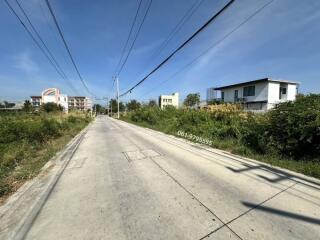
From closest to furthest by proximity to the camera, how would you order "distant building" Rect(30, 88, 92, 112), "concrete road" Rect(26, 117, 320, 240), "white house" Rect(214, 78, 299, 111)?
"concrete road" Rect(26, 117, 320, 240) < "white house" Rect(214, 78, 299, 111) < "distant building" Rect(30, 88, 92, 112)

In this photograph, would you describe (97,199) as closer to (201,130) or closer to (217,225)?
(217,225)

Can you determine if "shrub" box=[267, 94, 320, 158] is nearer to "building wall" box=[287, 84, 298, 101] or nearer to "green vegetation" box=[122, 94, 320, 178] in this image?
"green vegetation" box=[122, 94, 320, 178]

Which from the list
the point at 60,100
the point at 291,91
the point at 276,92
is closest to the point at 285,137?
the point at 276,92

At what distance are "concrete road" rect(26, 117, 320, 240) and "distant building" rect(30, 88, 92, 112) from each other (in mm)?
56628

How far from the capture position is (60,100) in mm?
79938

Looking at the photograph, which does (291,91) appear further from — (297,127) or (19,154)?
(19,154)

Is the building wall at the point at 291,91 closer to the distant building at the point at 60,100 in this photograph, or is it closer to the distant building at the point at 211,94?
the distant building at the point at 211,94

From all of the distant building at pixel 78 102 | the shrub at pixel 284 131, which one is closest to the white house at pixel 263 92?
the shrub at pixel 284 131

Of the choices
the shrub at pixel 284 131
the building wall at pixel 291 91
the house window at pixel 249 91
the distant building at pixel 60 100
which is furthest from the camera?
the distant building at pixel 60 100

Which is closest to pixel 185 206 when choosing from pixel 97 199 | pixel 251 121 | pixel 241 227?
pixel 241 227

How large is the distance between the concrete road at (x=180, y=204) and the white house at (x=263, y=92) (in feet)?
73.2

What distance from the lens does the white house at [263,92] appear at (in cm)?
2544

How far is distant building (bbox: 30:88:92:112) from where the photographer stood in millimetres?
74875

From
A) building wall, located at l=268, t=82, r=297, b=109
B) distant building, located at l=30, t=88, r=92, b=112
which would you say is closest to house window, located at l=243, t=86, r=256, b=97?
building wall, located at l=268, t=82, r=297, b=109
